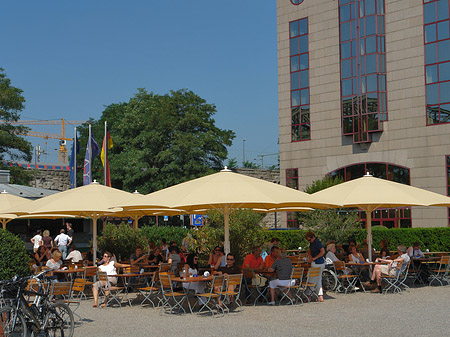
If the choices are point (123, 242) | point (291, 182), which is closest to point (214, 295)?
point (123, 242)

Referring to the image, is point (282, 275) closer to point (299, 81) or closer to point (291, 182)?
point (291, 182)

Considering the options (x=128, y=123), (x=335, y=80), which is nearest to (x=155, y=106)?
(x=128, y=123)

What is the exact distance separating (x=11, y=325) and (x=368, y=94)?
102 feet

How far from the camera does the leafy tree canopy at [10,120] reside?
37.4 m

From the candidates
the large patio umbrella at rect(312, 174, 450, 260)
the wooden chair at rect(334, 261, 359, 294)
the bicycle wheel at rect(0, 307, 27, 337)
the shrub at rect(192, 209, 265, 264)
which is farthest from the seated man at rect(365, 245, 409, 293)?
the bicycle wheel at rect(0, 307, 27, 337)

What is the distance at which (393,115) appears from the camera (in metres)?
36.1

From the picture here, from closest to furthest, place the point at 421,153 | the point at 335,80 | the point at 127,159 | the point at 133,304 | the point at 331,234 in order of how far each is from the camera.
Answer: the point at 133,304, the point at 331,234, the point at 421,153, the point at 335,80, the point at 127,159

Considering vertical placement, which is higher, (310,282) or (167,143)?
(167,143)

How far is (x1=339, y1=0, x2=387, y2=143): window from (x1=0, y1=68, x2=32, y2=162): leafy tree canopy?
20.1 m

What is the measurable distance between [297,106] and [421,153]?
9.12 meters

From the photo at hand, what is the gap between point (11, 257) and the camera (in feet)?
40.8

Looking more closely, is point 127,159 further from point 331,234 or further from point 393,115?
point 331,234

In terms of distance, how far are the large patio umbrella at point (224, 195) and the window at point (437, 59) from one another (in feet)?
73.5

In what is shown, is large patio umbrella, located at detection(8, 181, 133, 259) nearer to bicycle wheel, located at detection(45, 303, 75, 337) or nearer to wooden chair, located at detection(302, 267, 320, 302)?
wooden chair, located at detection(302, 267, 320, 302)
